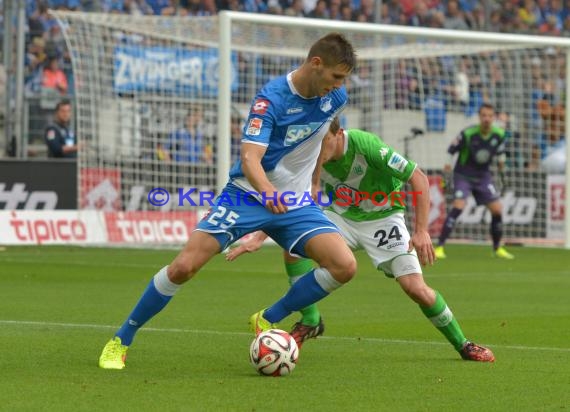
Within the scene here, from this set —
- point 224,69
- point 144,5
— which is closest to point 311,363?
point 224,69

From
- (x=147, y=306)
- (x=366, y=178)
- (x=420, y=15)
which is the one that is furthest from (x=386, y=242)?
(x=420, y=15)

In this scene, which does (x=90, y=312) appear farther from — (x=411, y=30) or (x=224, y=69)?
(x=411, y=30)

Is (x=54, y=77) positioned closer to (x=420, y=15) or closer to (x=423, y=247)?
(x=420, y=15)

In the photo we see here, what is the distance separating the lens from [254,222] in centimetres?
831

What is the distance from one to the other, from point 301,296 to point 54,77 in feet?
54.2

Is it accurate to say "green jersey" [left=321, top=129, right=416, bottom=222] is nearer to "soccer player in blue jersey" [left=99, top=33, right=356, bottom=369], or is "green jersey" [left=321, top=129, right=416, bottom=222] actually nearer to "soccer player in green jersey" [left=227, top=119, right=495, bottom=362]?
"soccer player in green jersey" [left=227, top=119, right=495, bottom=362]

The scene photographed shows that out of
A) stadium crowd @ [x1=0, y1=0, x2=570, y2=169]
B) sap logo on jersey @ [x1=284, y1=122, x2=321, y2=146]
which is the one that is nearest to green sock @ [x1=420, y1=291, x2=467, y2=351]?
sap logo on jersey @ [x1=284, y1=122, x2=321, y2=146]

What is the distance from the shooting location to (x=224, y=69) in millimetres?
20734

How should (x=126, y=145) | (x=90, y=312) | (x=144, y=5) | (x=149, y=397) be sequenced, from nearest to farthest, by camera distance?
(x=149, y=397) < (x=90, y=312) < (x=126, y=145) < (x=144, y=5)

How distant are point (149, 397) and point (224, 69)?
556 inches

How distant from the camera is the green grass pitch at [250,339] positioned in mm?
6992

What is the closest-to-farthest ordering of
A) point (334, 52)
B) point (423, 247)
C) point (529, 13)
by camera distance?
1. point (334, 52)
2. point (423, 247)
3. point (529, 13)

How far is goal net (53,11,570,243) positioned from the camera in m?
22.1

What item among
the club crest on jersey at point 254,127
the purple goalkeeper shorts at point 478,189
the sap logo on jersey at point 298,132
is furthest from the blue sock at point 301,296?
the purple goalkeeper shorts at point 478,189
